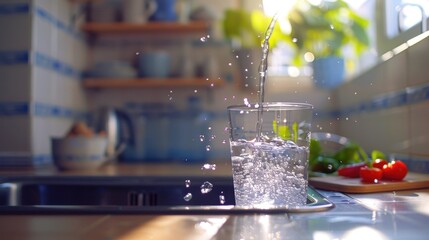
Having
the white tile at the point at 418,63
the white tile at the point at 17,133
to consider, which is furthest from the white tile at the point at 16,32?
the white tile at the point at 418,63

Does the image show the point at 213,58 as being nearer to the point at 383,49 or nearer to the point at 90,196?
the point at 383,49

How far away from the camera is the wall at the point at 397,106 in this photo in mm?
1159

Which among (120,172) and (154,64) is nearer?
(120,172)

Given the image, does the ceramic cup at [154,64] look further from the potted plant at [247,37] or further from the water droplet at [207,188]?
the water droplet at [207,188]

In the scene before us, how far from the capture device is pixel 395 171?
988 mm

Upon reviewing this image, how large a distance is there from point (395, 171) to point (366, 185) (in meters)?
0.11

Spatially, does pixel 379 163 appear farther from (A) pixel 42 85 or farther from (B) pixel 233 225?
(A) pixel 42 85

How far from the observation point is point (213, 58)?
217 centimetres

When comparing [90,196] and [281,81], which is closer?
[90,196]

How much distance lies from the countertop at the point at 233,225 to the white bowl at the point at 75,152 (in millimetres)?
862

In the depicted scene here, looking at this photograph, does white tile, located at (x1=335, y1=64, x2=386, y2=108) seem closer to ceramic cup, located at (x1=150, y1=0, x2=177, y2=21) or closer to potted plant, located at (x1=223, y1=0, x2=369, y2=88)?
potted plant, located at (x1=223, y1=0, x2=369, y2=88)

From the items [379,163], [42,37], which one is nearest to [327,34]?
[42,37]

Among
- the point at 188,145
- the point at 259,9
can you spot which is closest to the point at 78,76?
the point at 188,145

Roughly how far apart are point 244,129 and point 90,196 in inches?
19.8
